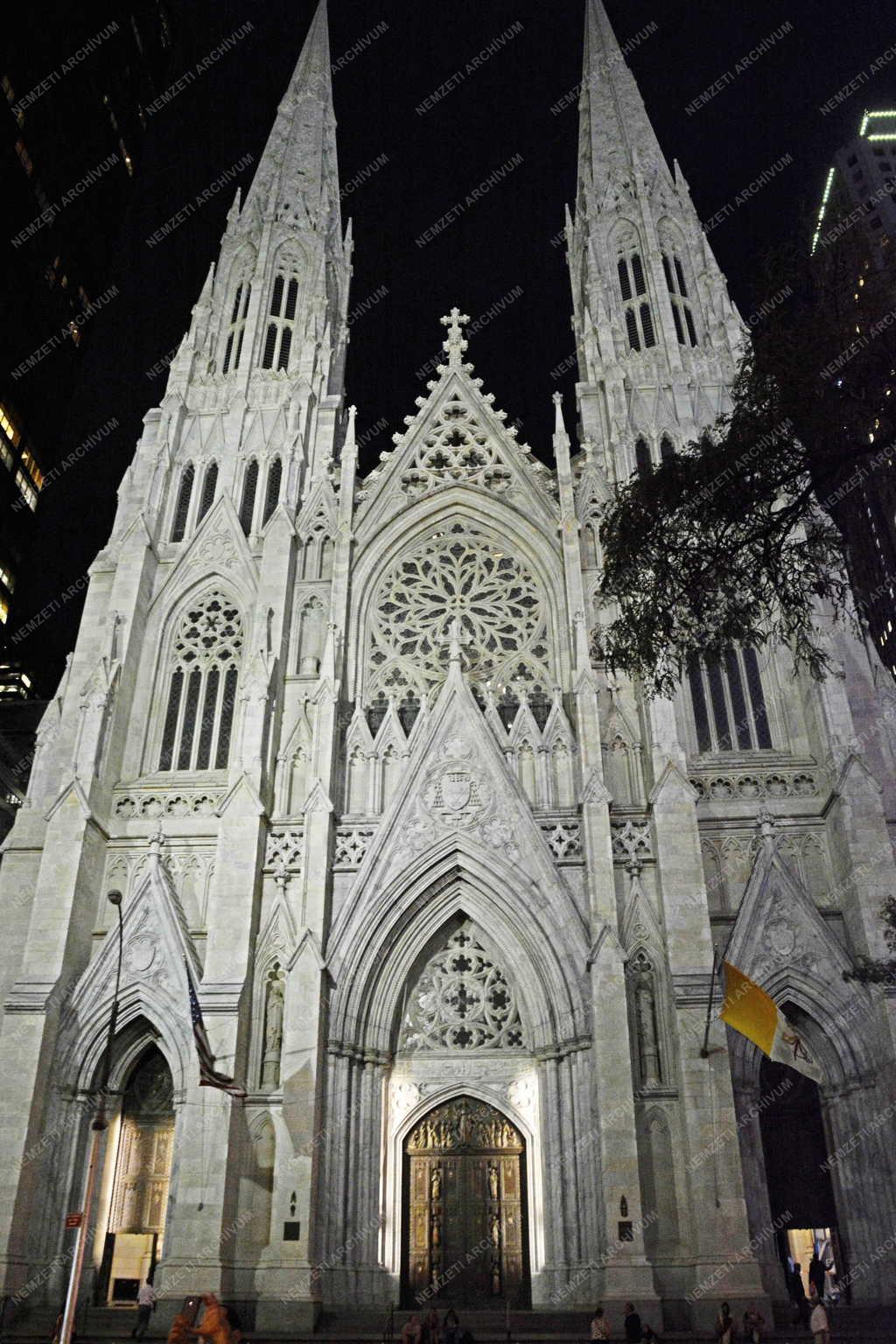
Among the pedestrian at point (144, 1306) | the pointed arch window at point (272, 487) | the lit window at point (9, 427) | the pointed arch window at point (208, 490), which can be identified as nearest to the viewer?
the pedestrian at point (144, 1306)

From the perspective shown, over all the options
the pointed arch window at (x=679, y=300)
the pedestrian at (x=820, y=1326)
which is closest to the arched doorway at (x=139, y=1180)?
the pedestrian at (x=820, y=1326)

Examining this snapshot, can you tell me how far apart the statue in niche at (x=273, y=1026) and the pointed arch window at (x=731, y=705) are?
10.2m

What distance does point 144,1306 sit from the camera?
16875 mm

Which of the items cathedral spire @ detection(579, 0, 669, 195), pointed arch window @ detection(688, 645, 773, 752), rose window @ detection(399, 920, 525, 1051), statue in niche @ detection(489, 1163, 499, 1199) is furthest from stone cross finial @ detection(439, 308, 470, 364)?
statue in niche @ detection(489, 1163, 499, 1199)

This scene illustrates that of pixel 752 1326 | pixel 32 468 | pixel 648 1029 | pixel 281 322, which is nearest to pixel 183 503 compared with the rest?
pixel 281 322

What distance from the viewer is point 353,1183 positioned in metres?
18.9

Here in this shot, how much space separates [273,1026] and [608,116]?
33.0 meters

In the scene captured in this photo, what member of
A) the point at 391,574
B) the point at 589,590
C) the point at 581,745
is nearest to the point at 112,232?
the point at 391,574

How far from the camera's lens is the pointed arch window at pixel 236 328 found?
101 ft

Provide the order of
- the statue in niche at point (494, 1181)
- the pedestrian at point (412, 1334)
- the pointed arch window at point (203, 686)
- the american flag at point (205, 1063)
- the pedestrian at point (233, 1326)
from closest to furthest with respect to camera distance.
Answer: the pedestrian at point (233, 1326) → the pedestrian at point (412, 1334) → the american flag at point (205, 1063) → the statue in niche at point (494, 1181) → the pointed arch window at point (203, 686)

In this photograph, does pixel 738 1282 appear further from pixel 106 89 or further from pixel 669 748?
pixel 106 89

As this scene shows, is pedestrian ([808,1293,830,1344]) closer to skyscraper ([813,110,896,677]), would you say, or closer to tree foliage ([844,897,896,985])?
tree foliage ([844,897,896,985])

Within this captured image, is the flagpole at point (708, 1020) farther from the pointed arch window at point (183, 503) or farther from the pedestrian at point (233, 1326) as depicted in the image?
the pointed arch window at point (183, 503)

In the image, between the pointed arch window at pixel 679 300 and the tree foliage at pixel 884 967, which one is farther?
the pointed arch window at pixel 679 300
